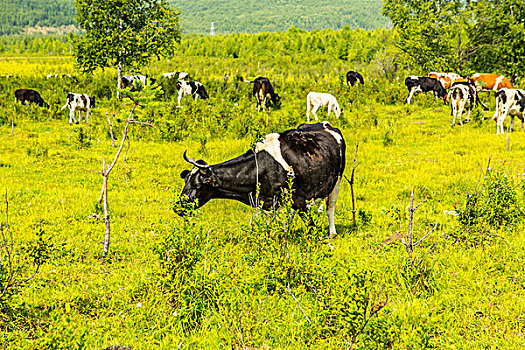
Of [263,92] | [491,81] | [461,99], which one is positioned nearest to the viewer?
[461,99]

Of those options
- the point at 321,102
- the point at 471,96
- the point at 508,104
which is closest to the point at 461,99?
the point at 471,96

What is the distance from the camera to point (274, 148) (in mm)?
7953

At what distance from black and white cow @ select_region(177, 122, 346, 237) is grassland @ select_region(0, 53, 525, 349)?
44 cm

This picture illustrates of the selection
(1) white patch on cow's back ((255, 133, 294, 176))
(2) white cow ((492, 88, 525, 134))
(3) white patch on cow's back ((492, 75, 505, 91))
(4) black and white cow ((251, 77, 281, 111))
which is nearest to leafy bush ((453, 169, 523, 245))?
(1) white patch on cow's back ((255, 133, 294, 176))

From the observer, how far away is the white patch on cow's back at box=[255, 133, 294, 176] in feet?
25.5

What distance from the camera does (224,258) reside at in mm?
6934

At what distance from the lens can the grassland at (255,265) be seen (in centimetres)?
483

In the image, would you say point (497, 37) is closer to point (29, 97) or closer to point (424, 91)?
point (424, 91)

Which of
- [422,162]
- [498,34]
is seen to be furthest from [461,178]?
[498,34]

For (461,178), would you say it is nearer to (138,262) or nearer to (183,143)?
(138,262)

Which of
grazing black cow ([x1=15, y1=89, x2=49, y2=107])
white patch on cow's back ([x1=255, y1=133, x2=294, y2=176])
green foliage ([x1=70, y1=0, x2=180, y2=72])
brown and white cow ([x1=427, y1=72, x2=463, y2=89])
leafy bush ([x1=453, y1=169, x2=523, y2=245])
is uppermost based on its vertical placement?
green foliage ([x1=70, y1=0, x2=180, y2=72])

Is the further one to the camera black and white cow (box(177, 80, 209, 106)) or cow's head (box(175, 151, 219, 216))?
black and white cow (box(177, 80, 209, 106))

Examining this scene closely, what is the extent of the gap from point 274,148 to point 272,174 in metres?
0.51

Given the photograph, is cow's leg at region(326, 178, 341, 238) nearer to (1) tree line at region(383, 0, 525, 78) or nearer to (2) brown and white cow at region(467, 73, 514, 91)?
(2) brown and white cow at region(467, 73, 514, 91)
